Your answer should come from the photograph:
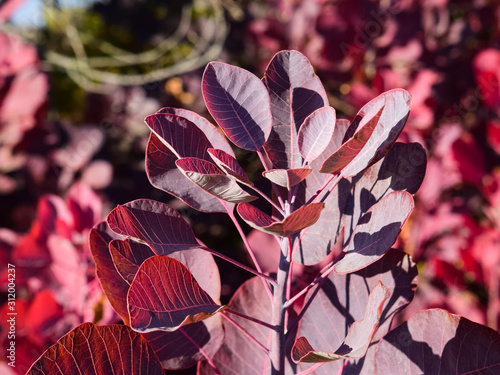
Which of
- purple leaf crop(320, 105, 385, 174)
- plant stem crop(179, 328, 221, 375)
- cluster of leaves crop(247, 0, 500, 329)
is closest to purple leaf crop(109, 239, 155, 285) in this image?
plant stem crop(179, 328, 221, 375)

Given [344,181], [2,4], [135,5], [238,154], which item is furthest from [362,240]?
[135,5]

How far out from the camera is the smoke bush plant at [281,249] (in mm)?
371

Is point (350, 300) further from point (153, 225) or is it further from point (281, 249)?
point (153, 225)

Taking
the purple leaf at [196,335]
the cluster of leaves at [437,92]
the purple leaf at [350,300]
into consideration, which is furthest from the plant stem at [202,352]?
the cluster of leaves at [437,92]

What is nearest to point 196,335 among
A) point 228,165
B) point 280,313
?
point 280,313

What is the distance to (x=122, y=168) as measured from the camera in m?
1.65

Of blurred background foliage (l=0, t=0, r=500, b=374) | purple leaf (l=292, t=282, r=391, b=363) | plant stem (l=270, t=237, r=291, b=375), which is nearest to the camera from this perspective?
purple leaf (l=292, t=282, r=391, b=363)

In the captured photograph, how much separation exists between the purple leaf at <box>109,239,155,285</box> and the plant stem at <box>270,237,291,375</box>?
0.15 m

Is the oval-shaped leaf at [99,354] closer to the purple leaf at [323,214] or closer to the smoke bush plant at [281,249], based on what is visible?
the smoke bush plant at [281,249]

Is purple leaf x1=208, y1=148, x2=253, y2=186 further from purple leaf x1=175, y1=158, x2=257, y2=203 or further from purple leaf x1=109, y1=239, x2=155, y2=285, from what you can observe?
purple leaf x1=109, y1=239, x2=155, y2=285

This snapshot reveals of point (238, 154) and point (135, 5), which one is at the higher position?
point (135, 5)

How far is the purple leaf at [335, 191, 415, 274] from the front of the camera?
37 cm

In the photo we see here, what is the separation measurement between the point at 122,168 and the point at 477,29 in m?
1.77

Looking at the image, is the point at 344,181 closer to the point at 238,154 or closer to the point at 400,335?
the point at 400,335
